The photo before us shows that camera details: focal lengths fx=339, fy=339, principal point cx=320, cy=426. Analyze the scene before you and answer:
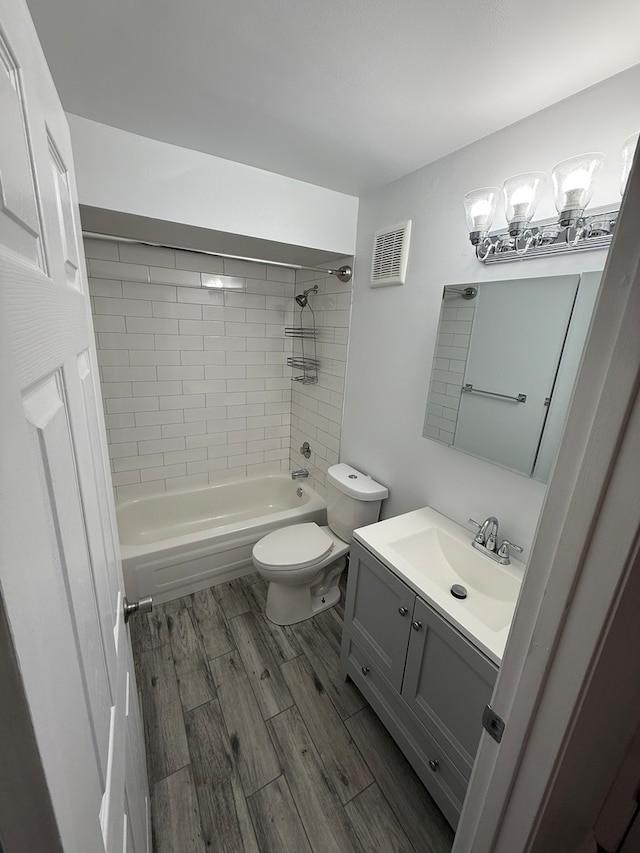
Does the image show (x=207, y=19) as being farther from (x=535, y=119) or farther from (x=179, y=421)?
(x=179, y=421)

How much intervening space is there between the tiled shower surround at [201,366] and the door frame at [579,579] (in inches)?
70.0

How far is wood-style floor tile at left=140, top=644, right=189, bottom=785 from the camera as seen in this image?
4.24ft

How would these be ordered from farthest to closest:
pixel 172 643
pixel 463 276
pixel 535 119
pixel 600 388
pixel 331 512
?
pixel 331 512
pixel 172 643
pixel 463 276
pixel 535 119
pixel 600 388

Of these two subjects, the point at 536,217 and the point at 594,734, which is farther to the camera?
the point at 536,217

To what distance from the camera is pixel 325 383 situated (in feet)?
7.96

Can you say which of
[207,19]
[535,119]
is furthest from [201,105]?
[535,119]

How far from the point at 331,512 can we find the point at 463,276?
1455 mm

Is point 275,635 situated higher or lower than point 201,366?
lower

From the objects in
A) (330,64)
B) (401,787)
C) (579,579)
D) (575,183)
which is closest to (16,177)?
(579,579)

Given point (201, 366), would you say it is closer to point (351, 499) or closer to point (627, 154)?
point (351, 499)

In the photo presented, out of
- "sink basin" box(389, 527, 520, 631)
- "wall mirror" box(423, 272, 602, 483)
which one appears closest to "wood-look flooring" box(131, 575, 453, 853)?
"sink basin" box(389, 527, 520, 631)

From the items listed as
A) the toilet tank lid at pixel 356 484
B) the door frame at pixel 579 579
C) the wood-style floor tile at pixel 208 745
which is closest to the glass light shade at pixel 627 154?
the door frame at pixel 579 579

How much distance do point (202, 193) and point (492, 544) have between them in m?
2.00

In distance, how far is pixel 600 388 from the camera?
44 cm
